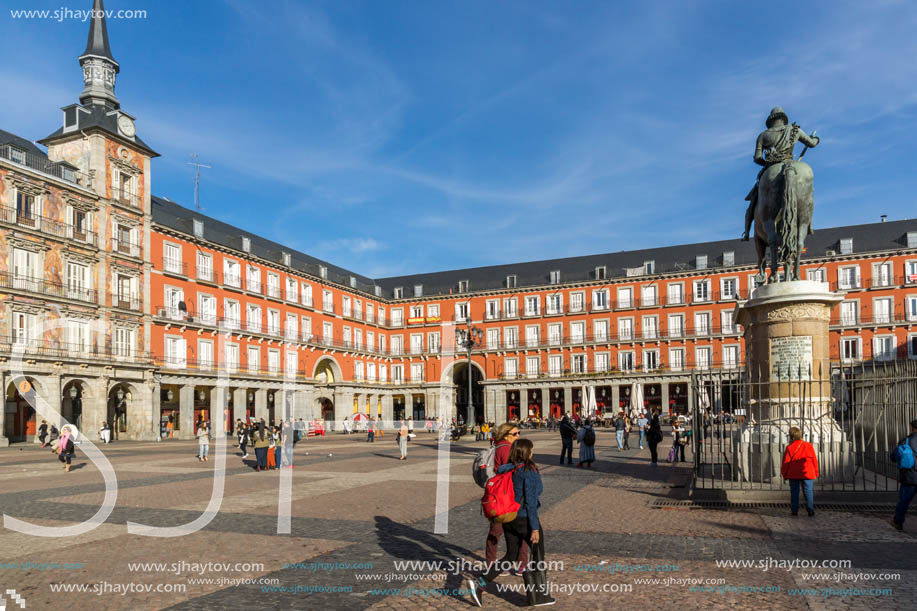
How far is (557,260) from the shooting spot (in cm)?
7112

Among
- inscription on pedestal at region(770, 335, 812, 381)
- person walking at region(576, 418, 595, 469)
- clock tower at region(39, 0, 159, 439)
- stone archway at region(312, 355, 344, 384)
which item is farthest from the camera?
stone archway at region(312, 355, 344, 384)

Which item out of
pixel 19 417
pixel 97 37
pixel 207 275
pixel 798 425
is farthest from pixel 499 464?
pixel 97 37

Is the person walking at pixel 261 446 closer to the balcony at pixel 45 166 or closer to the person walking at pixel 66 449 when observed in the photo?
the person walking at pixel 66 449

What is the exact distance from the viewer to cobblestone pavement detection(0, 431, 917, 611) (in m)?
6.39

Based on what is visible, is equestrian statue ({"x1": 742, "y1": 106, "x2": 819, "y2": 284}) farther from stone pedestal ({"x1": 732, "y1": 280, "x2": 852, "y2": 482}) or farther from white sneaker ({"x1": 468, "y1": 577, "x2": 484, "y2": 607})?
white sneaker ({"x1": 468, "y1": 577, "x2": 484, "y2": 607})

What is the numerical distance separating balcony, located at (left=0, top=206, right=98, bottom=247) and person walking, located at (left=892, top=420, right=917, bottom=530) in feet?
126

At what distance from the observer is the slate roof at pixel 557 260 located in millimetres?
53219

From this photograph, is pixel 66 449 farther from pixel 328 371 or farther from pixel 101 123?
pixel 328 371

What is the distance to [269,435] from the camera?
20375mm

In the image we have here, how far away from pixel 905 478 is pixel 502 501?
6299 mm

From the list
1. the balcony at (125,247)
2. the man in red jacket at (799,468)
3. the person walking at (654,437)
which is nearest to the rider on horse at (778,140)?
the man in red jacket at (799,468)

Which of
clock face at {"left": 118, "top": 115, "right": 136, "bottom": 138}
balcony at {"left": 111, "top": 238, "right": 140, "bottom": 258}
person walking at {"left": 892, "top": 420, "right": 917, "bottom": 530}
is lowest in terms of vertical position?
person walking at {"left": 892, "top": 420, "right": 917, "bottom": 530}

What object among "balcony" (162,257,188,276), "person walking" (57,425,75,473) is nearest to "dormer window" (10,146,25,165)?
"balcony" (162,257,188,276)

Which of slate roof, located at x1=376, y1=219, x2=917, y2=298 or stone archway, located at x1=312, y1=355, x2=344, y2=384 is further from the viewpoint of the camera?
stone archway, located at x1=312, y1=355, x2=344, y2=384
